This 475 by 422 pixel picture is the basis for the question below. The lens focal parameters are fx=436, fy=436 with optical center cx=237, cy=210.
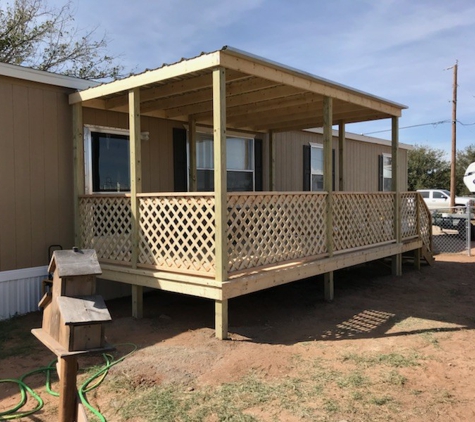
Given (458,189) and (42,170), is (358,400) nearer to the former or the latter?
(42,170)

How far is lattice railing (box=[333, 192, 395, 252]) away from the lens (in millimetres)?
6449

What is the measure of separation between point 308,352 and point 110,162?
4.14 metres

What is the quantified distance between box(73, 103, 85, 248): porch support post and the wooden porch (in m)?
0.01

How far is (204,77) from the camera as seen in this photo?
5148 mm

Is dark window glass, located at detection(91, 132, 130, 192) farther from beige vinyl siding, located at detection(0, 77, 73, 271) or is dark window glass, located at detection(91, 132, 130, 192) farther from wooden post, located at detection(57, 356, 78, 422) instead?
wooden post, located at detection(57, 356, 78, 422)

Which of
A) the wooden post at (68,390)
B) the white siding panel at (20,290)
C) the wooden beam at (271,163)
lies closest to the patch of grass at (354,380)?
the wooden post at (68,390)

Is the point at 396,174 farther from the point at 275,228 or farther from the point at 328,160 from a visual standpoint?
the point at 275,228

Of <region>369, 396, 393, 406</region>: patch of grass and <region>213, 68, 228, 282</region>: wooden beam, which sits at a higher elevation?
<region>213, 68, 228, 282</region>: wooden beam

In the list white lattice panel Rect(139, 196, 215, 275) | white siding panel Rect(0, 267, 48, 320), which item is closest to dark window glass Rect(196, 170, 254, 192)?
white lattice panel Rect(139, 196, 215, 275)

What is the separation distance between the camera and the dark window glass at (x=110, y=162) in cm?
645

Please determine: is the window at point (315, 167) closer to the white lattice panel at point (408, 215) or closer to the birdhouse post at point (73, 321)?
the white lattice panel at point (408, 215)

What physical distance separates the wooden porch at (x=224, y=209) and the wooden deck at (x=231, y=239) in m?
0.01

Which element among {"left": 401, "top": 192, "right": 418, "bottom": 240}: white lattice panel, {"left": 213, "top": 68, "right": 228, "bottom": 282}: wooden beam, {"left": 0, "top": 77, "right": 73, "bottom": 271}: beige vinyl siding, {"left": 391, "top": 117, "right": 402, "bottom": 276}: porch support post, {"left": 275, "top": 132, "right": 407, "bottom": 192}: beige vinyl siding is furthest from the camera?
{"left": 275, "top": 132, "right": 407, "bottom": 192}: beige vinyl siding

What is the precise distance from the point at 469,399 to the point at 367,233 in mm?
4049
